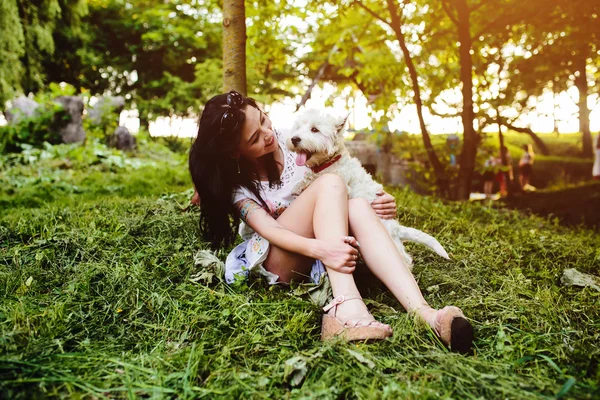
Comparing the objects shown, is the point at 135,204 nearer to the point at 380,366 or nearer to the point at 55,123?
the point at 380,366

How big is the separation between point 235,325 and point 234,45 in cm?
256

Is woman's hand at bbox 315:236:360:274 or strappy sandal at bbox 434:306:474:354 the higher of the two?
woman's hand at bbox 315:236:360:274

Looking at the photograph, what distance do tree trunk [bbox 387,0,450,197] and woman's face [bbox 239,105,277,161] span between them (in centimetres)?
321

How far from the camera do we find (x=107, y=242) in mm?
2848

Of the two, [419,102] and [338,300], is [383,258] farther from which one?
[419,102]

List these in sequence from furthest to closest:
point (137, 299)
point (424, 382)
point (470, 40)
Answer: point (470, 40), point (137, 299), point (424, 382)

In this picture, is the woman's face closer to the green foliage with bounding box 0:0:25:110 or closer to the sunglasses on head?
the sunglasses on head

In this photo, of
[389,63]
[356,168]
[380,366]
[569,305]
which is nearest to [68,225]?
[356,168]

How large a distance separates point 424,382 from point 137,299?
1404 millimetres

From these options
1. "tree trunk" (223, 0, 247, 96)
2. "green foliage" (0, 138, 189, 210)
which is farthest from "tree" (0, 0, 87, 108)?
"tree trunk" (223, 0, 247, 96)

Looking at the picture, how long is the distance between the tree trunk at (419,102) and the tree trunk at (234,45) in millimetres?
2062

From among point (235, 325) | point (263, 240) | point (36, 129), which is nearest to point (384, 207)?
point (263, 240)

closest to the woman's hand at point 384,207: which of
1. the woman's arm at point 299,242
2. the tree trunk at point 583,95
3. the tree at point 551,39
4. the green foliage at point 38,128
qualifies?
the woman's arm at point 299,242

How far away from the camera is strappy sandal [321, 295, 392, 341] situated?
178 cm
